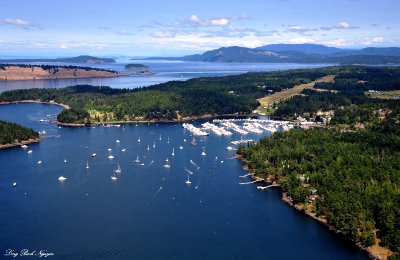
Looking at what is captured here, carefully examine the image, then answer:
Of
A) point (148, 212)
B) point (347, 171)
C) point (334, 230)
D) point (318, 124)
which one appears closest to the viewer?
point (334, 230)

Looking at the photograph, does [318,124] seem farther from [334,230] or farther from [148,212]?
[148,212]

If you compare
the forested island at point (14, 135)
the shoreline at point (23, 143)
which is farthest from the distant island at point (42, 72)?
the shoreline at point (23, 143)

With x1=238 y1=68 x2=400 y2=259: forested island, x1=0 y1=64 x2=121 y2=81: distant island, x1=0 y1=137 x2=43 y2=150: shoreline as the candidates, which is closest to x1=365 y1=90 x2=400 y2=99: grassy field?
x1=238 y1=68 x2=400 y2=259: forested island

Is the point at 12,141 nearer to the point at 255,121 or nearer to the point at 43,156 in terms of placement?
the point at 43,156

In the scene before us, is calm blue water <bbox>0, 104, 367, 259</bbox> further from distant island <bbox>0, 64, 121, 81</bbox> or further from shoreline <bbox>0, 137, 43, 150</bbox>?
distant island <bbox>0, 64, 121, 81</bbox>

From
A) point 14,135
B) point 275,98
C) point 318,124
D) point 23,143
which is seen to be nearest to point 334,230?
point 23,143

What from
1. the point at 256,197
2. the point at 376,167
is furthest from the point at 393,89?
the point at 256,197
